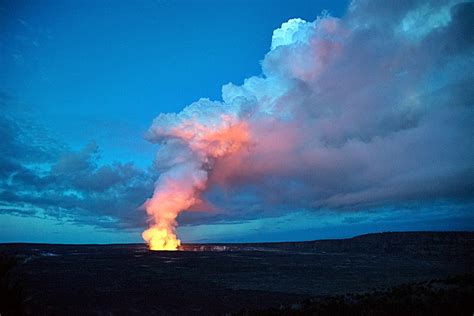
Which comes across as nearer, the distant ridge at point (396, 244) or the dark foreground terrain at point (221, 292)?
the dark foreground terrain at point (221, 292)

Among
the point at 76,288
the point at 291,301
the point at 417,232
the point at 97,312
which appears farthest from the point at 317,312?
the point at 417,232

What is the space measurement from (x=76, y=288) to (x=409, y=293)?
29.7 metres

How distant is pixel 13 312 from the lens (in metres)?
11.4

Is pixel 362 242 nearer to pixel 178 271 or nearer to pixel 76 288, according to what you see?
pixel 178 271

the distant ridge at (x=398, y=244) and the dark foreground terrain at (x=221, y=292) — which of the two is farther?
the distant ridge at (x=398, y=244)

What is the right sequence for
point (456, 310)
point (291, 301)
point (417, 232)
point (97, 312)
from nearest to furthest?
point (456, 310), point (97, 312), point (291, 301), point (417, 232)

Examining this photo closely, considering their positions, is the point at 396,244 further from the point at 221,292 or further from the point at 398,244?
the point at 221,292

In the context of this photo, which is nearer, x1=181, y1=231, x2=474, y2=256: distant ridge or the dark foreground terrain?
the dark foreground terrain

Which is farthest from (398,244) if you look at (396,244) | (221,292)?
(221,292)

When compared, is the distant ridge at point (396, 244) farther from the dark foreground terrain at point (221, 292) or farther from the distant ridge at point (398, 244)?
the dark foreground terrain at point (221, 292)

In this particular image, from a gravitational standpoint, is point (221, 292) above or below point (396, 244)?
below

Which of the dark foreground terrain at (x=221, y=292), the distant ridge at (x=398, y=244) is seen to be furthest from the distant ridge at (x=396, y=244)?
the dark foreground terrain at (x=221, y=292)

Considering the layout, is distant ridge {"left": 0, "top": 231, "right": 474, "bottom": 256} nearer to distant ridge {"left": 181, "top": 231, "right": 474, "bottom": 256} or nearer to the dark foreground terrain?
distant ridge {"left": 181, "top": 231, "right": 474, "bottom": 256}

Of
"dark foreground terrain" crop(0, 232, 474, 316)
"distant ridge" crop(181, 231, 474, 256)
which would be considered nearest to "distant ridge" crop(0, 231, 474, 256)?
"distant ridge" crop(181, 231, 474, 256)
